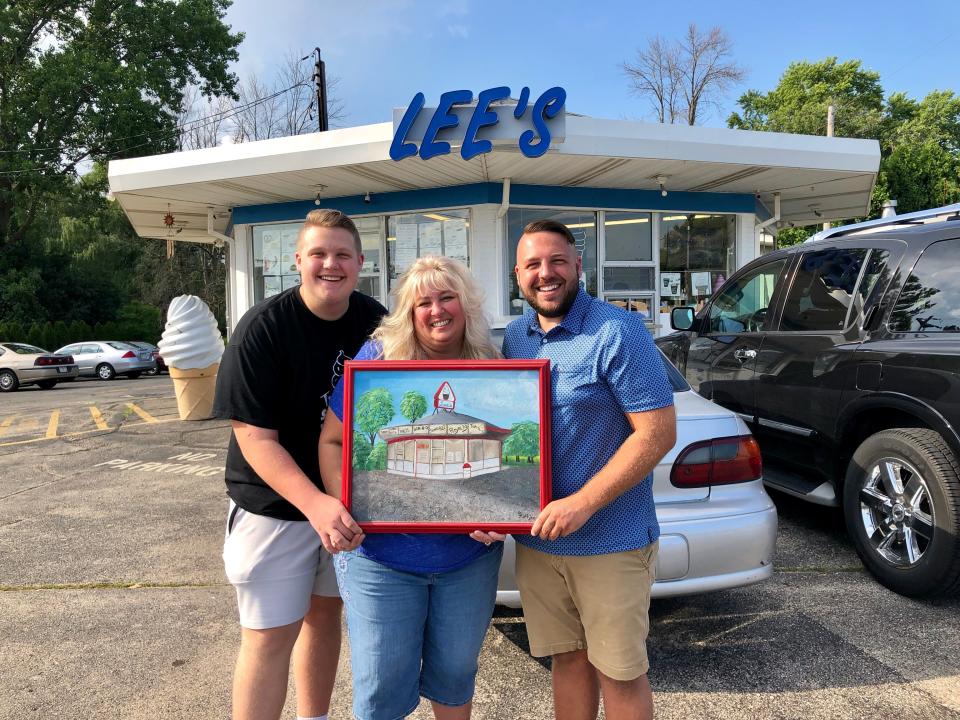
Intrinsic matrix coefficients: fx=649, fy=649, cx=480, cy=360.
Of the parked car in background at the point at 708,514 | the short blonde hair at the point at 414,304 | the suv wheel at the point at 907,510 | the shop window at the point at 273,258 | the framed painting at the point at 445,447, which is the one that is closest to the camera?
the framed painting at the point at 445,447

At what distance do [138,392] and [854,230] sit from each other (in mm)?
15488

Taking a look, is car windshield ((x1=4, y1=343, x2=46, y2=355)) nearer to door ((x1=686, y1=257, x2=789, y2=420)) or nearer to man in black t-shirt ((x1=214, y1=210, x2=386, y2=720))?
door ((x1=686, y1=257, x2=789, y2=420))

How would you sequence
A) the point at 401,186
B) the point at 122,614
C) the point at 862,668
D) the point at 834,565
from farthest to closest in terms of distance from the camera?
the point at 401,186, the point at 834,565, the point at 122,614, the point at 862,668

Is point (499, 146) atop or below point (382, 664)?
atop


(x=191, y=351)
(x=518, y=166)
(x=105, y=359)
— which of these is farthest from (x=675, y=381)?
(x=105, y=359)

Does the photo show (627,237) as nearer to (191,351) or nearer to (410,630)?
(191,351)

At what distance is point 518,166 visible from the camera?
889 centimetres

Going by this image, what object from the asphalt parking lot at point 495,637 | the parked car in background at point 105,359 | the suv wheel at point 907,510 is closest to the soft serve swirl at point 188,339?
the asphalt parking lot at point 495,637

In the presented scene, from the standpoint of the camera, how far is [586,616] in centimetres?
188

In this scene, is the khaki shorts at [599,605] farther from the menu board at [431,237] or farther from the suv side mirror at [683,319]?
the menu board at [431,237]

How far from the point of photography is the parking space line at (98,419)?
32.4 feet

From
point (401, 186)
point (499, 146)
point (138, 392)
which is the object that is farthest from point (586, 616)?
point (138, 392)

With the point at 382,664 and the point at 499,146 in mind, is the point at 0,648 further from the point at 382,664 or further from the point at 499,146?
the point at 499,146

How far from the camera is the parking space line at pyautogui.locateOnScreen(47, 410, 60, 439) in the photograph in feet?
30.6
